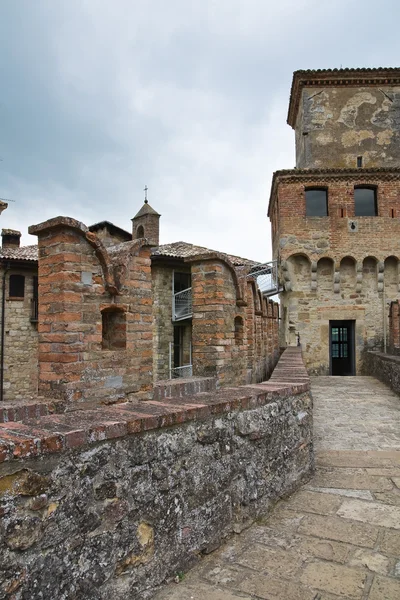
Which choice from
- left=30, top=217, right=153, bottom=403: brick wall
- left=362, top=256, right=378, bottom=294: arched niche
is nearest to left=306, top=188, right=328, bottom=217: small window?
left=362, top=256, right=378, bottom=294: arched niche

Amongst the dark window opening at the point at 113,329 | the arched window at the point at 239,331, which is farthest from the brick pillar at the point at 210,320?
the dark window opening at the point at 113,329

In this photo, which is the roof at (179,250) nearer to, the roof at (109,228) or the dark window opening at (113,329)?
the roof at (109,228)

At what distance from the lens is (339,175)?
1766 centimetres

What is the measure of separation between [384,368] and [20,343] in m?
14.6

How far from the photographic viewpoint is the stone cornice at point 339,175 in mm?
17531

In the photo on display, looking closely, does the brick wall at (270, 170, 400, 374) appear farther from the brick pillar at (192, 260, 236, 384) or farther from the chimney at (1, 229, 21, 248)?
the chimney at (1, 229, 21, 248)

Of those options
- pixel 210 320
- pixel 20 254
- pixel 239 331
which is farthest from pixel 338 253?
pixel 210 320

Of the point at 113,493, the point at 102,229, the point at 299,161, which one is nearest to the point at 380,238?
the point at 299,161

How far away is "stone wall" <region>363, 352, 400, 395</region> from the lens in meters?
11.1

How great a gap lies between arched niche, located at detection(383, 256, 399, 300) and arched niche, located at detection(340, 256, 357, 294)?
122 cm

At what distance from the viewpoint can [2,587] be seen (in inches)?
66.5

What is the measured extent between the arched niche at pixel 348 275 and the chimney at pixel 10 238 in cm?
1544

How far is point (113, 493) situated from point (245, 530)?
134cm

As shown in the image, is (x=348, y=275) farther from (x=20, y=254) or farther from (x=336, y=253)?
(x=20, y=254)
